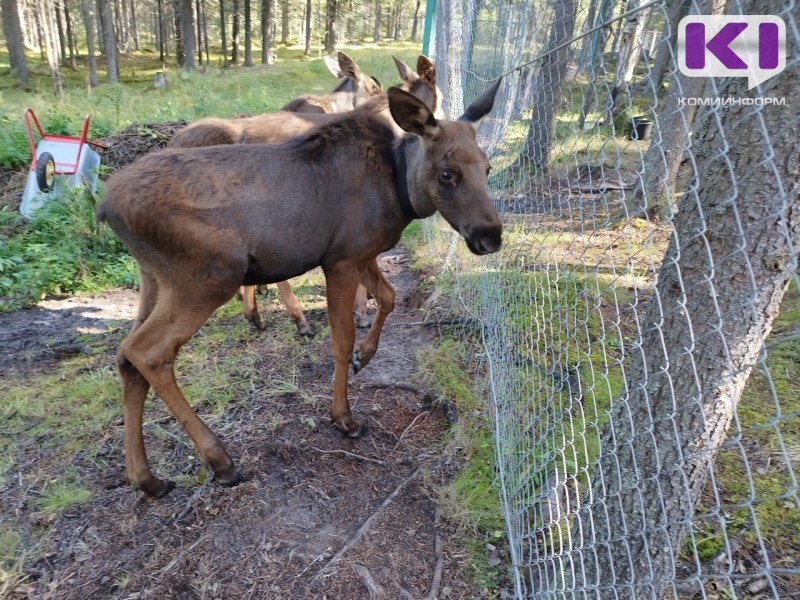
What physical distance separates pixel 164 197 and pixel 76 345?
10.1 ft

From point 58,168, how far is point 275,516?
7238mm

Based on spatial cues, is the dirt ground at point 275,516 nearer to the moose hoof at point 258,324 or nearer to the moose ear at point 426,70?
the moose hoof at point 258,324

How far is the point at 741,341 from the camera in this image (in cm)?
189

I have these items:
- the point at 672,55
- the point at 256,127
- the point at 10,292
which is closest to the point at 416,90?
the point at 256,127

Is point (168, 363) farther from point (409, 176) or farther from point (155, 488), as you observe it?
point (409, 176)

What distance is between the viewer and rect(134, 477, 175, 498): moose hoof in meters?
3.50

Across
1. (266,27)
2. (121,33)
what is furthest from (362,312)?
(121,33)

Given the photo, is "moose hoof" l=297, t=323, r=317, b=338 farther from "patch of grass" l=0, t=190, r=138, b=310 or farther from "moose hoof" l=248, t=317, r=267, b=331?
"patch of grass" l=0, t=190, r=138, b=310

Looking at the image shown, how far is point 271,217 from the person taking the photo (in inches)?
138

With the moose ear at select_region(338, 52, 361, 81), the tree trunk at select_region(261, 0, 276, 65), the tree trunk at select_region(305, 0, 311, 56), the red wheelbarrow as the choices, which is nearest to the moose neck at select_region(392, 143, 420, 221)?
the moose ear at select_region(338, 52, 361, 81)

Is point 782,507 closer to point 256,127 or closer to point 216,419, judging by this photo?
point 216,419

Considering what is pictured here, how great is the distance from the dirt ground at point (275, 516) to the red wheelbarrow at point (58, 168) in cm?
506

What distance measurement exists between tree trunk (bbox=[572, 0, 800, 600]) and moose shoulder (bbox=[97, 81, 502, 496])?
1467 millimetres

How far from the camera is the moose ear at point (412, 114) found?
343cm
